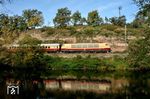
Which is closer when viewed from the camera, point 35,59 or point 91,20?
point 35,59

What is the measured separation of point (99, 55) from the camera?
336 feet

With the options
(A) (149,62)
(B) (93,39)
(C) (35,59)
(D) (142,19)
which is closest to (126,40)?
(B) (93,39)

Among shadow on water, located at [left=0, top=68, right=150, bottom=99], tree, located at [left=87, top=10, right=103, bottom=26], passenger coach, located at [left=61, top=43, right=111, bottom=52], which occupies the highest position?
tree, located at [left=87, top=10, right=103, bottom=26]

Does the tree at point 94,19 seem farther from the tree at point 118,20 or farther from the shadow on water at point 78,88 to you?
the shadow on water at point 78,88

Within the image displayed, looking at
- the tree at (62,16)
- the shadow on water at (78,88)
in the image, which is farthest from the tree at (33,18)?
the shadow on water at (78,88)

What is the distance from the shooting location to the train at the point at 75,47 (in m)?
105

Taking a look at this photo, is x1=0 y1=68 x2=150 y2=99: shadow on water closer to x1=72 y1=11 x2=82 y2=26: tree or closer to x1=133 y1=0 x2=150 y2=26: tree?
x1=133 y1=0 x2=150 y2=26: tree

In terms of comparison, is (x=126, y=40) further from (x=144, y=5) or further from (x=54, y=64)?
(x=144, y=5)

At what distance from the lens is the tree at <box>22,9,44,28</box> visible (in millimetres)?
136000

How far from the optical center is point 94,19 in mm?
144375

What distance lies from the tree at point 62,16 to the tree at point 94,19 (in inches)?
337

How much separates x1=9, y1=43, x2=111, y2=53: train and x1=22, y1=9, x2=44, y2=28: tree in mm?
29143

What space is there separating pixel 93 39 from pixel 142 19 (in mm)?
93403

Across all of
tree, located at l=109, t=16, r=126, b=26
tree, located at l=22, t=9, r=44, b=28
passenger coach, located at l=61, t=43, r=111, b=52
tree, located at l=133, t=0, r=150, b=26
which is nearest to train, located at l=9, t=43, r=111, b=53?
passenger coach, located at l=61, t=43, r=111, b=52
